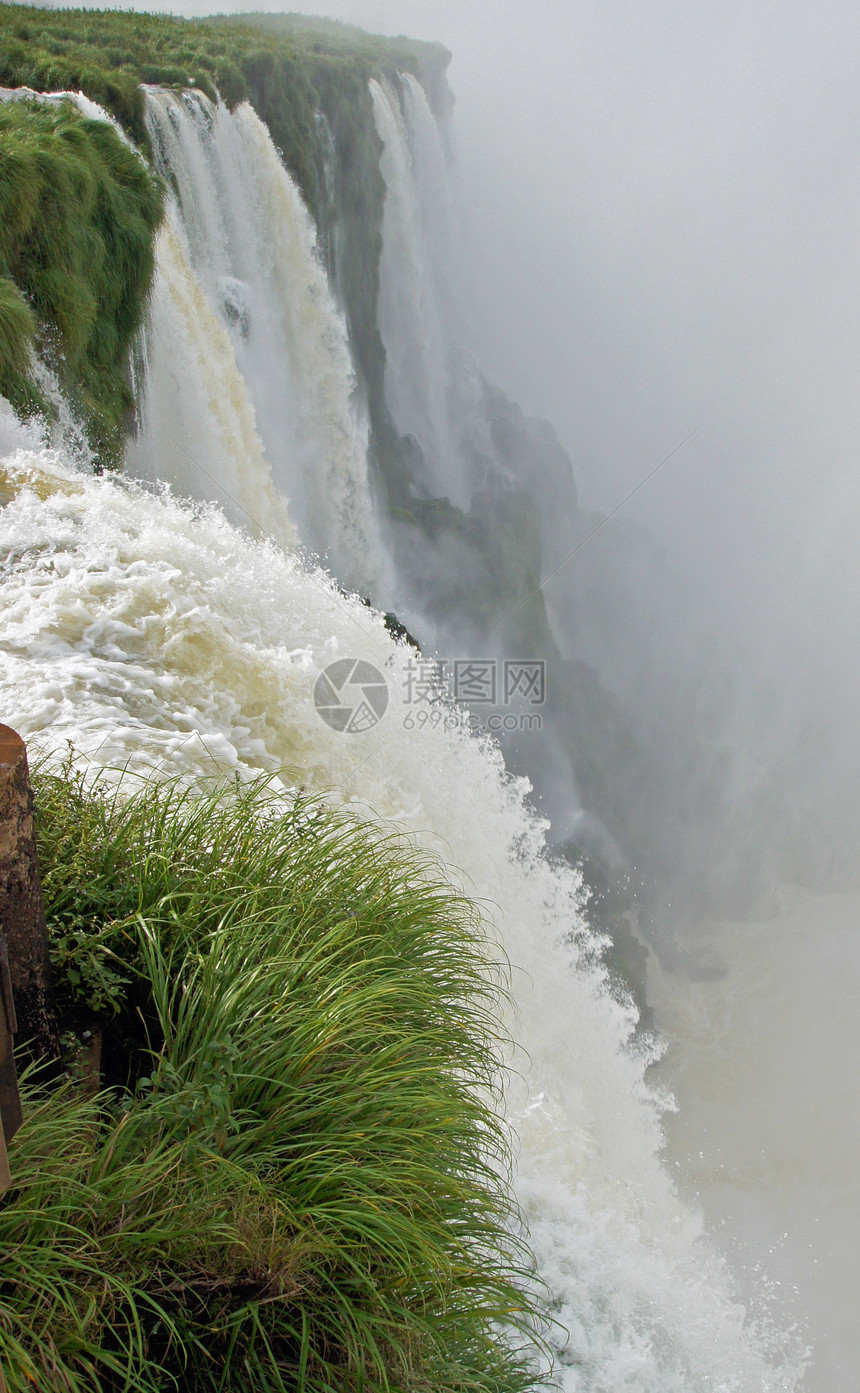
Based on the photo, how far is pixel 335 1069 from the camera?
181cm

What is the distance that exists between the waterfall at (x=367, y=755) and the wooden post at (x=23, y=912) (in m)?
1.36

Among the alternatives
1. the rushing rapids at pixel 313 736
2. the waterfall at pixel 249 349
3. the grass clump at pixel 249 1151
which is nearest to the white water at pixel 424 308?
the waterfall at pixel 249 349

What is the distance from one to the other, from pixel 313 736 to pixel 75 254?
4.71m

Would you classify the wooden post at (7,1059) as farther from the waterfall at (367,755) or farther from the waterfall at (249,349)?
the waterfall at (249,349)

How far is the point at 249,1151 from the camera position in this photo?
1.64 metres

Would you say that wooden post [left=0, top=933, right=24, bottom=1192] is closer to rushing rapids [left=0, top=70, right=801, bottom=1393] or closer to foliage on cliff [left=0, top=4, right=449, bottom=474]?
rushing rapids [left=0, top=70, right=801, bottom=1393]

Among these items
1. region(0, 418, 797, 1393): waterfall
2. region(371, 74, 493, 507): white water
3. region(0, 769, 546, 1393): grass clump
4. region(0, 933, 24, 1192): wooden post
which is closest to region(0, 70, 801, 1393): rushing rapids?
region(0, 418, 797, 1393): waterfall

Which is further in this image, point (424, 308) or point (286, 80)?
point (424, 308)

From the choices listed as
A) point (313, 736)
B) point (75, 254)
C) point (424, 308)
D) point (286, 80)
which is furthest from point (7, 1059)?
point (424, 308)

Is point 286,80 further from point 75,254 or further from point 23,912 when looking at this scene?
point 23,912

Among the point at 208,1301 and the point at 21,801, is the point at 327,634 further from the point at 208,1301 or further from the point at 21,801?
the point at 208,1301

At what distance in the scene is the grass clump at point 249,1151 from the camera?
1.38 m

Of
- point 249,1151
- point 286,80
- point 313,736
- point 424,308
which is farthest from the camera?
point 424,308

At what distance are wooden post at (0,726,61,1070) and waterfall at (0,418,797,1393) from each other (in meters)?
1.36
